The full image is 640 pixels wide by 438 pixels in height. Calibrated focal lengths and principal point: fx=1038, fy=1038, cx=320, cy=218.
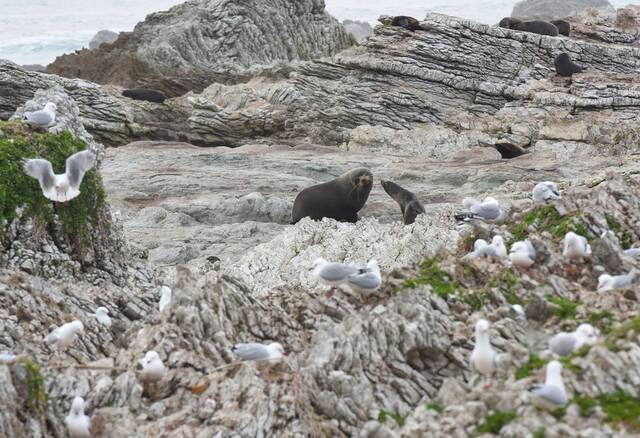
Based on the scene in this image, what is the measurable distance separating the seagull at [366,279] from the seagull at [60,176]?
4199 millimetres

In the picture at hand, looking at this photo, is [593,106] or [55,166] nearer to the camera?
[55,166]

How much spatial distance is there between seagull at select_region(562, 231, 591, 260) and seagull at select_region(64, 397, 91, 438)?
18.5ft

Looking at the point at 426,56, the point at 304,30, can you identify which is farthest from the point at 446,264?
the point at 304,30

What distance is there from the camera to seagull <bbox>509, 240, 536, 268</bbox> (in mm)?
11555

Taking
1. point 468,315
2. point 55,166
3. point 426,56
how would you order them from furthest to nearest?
point 426,56
point 55,166
point 468,315

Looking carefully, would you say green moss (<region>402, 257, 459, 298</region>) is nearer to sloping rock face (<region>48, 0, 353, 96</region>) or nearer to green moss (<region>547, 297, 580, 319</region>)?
green moss (<region>547, 297, 580, 319</region>)

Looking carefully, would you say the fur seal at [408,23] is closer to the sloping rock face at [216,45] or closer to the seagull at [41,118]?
the sloping rock face at [216,45]

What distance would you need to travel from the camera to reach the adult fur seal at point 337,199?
22.0 m

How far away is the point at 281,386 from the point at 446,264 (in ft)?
9.93

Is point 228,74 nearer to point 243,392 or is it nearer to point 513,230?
point 513,230

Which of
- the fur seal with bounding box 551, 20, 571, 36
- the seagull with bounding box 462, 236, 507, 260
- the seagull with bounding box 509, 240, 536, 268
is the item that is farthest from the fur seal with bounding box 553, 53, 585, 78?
the seagull with bounding box 509, 240, 536, 268

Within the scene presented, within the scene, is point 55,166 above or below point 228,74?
above

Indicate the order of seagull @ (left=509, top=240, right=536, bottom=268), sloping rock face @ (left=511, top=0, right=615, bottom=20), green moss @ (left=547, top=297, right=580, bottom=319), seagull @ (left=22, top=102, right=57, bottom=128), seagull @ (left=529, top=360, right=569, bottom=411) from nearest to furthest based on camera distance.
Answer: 1. seagull @ (left=529, top=360, right=569, bottom=411)
2. green moss @ (left=547, top=297, right=580, bottom=319)
3. seagull @ (left=509, top=240, right=536, bottom=268)
4. seagull @ (left=22, top=102, right=57, bottom=128)
5. sloping rock face @ (left=511, top=0, right=615, bottom=20)

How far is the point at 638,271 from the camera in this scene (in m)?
11.6
